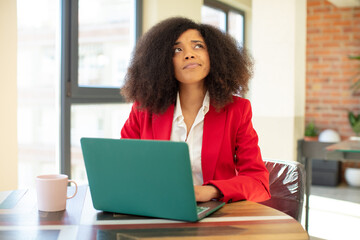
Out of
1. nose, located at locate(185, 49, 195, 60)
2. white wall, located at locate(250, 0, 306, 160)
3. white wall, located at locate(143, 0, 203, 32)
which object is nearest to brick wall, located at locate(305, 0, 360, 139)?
white wall, located at locate(250, 0, 306, 160)

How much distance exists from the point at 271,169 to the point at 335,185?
13.4 ft

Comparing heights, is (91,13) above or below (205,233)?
above

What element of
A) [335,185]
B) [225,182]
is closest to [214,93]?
[225,182]

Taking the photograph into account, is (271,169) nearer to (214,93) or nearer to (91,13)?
(214,93)

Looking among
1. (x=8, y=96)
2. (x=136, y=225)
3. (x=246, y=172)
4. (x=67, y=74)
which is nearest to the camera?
(x=136, y=225)

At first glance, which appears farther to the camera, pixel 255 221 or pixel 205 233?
pixel 255 221

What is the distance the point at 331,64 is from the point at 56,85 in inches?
153

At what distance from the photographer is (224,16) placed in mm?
5387

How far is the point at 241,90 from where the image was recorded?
1.79 metres

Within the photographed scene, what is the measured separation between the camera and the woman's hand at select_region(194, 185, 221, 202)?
1257 mm

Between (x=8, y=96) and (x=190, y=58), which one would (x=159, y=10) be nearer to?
(x=8, y=96)

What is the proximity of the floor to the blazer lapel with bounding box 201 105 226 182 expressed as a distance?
2.05 m

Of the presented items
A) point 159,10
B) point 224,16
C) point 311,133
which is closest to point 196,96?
point 159,10

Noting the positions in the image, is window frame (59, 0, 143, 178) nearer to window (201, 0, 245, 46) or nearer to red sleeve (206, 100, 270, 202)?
red sleeve (206, 100, 270, 202)
